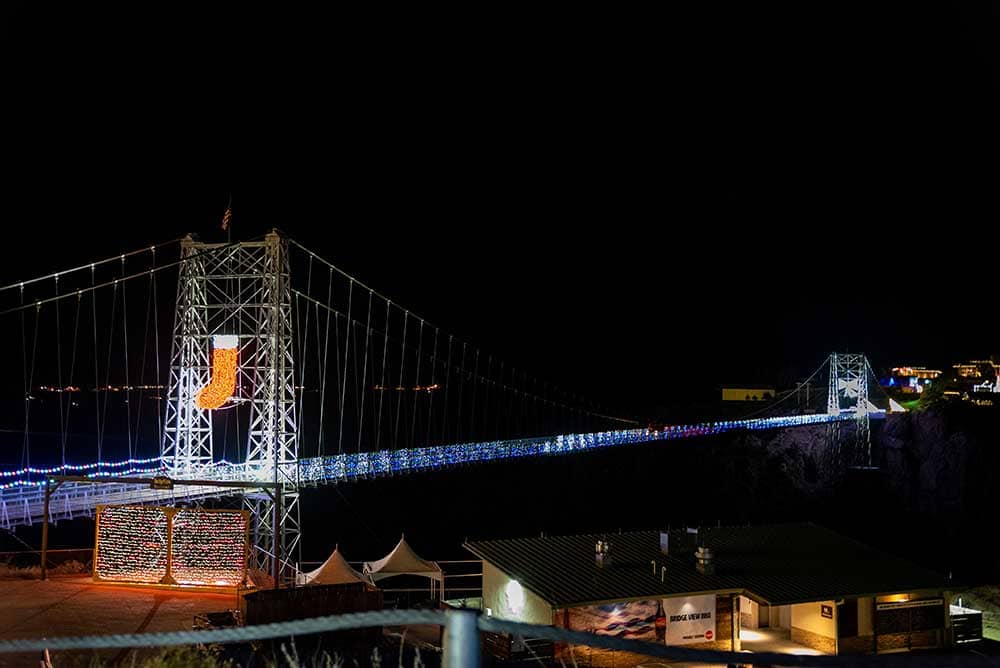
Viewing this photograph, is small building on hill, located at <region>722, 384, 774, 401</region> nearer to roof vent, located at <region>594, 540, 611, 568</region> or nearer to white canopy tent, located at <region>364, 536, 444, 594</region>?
white canopy tent, located at <region>364, 536, 444, 594</region>

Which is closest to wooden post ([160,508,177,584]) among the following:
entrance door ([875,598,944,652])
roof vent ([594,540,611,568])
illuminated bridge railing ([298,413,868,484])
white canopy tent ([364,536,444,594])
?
white canopy tent ([364,536,444,594])

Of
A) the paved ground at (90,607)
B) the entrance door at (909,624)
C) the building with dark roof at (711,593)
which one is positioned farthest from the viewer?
the entrance door at (909,624)

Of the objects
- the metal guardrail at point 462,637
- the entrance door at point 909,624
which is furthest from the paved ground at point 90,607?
the entrance door at point 909,624

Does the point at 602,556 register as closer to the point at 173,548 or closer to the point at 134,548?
the point at 173,548

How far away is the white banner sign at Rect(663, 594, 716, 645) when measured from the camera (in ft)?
47.2

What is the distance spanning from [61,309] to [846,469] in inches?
1970

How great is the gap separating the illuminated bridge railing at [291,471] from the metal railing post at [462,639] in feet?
46.0

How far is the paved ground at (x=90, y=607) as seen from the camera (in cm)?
1081

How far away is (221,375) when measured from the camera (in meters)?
20.1

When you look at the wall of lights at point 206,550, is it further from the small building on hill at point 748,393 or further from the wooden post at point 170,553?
the small building on hill at point 748,393

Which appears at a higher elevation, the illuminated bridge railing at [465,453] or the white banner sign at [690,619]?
the illuminated bridge railing at [465,453]

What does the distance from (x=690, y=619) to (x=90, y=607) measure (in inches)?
350

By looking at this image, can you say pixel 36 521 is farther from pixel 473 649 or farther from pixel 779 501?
pixel 779 501

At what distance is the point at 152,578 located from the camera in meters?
13.5
